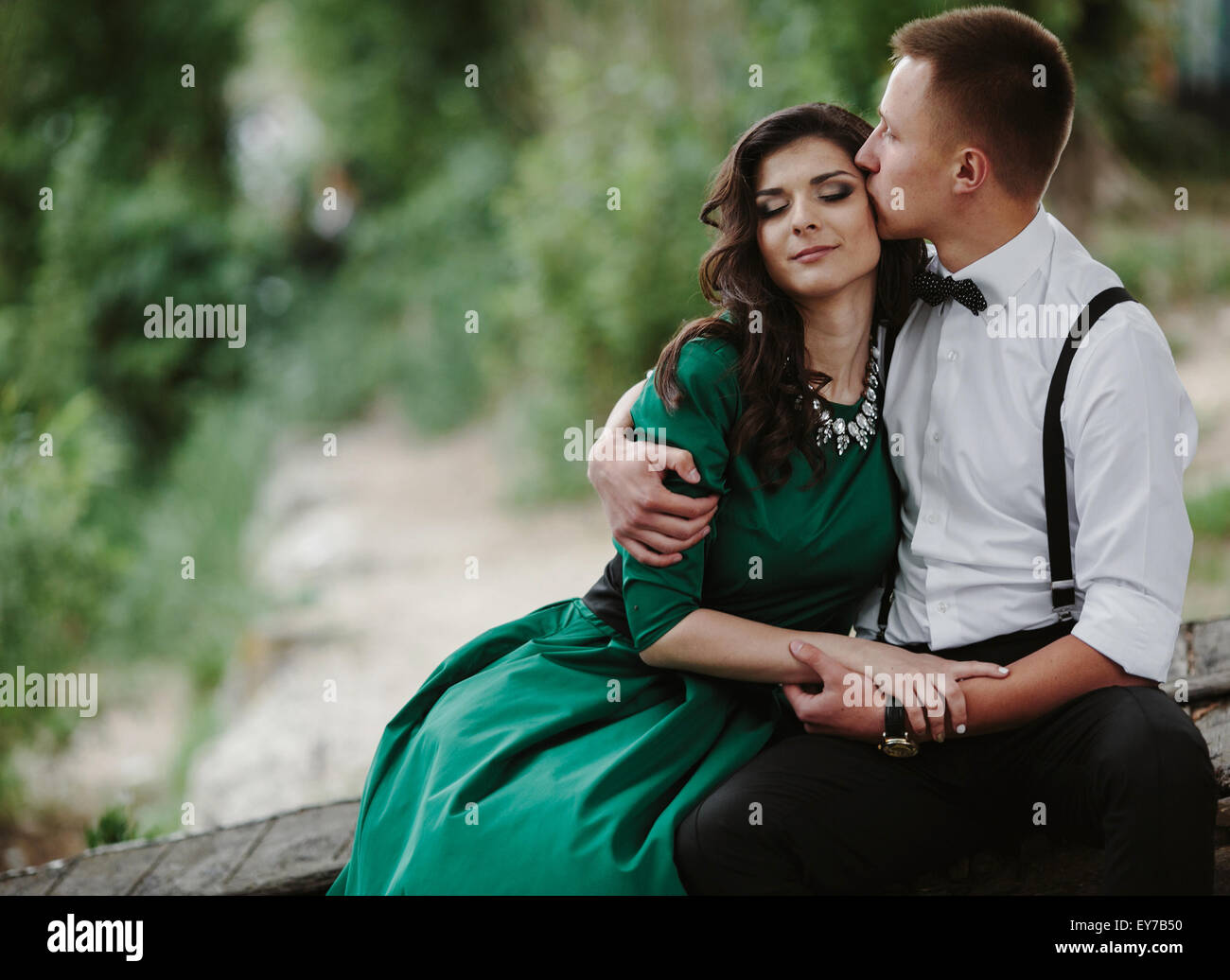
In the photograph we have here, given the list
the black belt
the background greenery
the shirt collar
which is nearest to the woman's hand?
the black belt

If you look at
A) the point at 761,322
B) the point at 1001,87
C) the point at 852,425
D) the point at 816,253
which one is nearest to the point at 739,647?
the point at 852,425

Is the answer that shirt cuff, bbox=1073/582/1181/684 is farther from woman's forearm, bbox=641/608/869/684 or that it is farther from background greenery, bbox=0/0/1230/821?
background greenery, bbox=0/0/1230/821

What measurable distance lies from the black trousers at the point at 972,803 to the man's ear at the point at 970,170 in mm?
813

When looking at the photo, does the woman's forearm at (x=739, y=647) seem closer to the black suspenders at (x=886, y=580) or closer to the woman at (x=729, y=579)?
the woman at (x=729, y=579)

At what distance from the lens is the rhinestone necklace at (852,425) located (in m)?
2.02

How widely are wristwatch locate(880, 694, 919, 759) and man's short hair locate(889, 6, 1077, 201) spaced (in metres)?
0.96

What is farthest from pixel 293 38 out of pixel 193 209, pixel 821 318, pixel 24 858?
pixel 821 318

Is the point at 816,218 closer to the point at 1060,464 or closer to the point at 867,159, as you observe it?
the point at 867,159

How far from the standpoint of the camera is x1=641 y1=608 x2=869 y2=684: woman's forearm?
6.28 feet

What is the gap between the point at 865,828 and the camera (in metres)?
1.82

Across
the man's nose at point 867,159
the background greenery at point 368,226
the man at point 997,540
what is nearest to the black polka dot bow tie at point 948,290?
the man at point 997,540

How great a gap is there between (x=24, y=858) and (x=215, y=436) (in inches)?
200

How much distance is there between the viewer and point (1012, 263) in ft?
6.55

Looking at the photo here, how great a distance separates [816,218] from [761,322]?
8.2 inches
